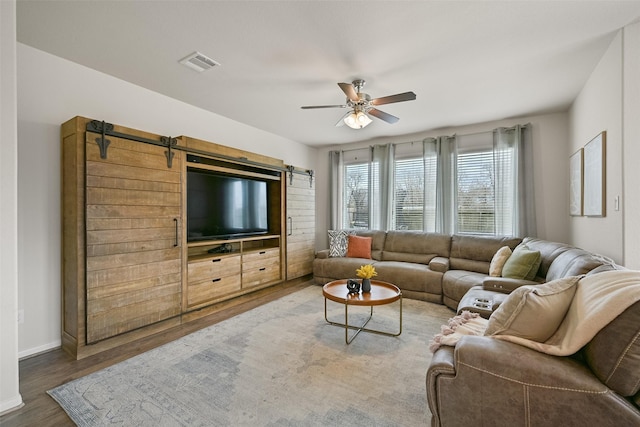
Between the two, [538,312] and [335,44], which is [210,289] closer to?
[335,44]

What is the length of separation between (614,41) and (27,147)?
16.0 feet

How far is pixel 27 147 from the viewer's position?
95.7 inches

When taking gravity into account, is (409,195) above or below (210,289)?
above

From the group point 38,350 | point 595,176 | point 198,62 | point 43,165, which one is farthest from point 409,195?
point 38,350

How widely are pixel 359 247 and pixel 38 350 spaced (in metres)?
4.01

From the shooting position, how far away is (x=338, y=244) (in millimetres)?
5047

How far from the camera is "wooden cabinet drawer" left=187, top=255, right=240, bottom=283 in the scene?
10.8 feet

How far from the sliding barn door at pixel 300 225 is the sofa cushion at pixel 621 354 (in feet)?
13.1

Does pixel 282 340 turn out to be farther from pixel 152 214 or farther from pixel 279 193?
pixel 279 193

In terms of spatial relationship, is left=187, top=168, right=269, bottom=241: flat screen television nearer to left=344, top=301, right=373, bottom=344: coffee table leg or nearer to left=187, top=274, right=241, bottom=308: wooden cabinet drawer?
left=187, top=274, right=241, bottom=308: wooden cabinet drawer

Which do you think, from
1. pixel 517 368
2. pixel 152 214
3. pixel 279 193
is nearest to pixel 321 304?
pixel 279 193

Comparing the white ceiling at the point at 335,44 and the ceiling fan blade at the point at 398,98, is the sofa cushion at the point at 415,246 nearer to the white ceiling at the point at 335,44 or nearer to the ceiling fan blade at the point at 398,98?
the white ceiling at the point at 335,44

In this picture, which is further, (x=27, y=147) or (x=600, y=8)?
(x=27, y=147)

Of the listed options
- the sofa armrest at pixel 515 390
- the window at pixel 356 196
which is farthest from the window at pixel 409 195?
the sofa armrest at pixel 515 390
